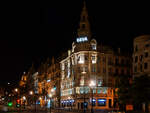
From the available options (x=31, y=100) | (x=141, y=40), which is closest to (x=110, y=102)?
(x=141, y=40)

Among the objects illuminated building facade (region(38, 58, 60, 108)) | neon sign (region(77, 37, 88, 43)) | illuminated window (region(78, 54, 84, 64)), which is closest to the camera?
illuminated window (region(78, 54, 84, 64))

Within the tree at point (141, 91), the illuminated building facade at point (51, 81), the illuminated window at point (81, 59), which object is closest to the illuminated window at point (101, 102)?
the illuminated window at point (81, 59)

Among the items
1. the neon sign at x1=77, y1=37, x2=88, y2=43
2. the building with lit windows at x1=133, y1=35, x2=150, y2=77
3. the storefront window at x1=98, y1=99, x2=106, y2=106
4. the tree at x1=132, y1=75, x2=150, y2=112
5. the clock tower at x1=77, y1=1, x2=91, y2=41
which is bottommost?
the storefront window at x1=98, y1=99, x2=106, y2=106

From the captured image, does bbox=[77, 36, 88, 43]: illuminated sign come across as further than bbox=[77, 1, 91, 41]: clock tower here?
No

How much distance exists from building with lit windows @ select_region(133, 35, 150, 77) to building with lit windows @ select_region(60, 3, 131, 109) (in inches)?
602

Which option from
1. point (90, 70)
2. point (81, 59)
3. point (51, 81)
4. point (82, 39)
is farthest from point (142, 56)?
point (51, 81)

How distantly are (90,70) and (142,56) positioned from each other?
1950cm

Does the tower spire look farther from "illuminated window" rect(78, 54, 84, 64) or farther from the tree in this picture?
the tree

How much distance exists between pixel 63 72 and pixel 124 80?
52.1m

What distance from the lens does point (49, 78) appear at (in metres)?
117

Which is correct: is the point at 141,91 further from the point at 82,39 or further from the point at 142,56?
the point at 82,39

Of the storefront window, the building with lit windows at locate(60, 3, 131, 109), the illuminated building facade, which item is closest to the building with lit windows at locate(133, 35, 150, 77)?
the building with lit windows at locate(60, 3, 131, 109)

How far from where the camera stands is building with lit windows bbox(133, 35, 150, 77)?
6746cm

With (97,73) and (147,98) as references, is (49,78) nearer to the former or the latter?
(97,73)
